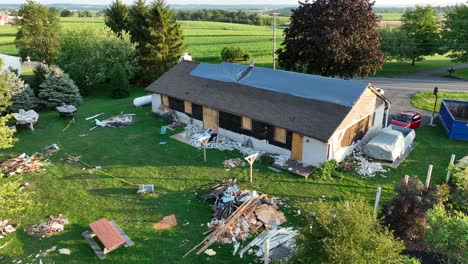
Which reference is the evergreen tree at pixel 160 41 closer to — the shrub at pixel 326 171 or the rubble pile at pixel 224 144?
the rubble pile at pixel 224 144

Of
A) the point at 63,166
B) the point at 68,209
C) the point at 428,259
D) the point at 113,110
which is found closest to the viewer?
the point at 428,259

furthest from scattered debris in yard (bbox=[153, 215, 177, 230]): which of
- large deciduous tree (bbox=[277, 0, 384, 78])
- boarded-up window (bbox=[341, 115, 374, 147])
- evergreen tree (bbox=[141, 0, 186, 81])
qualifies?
evergreen tree (bbox=[141, 0, 186, 81])

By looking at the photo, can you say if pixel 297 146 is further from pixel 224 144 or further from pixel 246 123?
pixel 224 144

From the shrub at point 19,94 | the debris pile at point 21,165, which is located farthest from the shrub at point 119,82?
the debris pile at point 21,165

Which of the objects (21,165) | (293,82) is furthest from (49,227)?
(293,82)

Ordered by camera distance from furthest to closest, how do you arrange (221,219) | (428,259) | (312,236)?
(221,219)
(428,259)
(312,236)

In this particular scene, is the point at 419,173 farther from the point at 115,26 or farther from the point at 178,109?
the point at 115,26

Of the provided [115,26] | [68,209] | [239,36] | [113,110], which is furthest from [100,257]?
[239,36]
